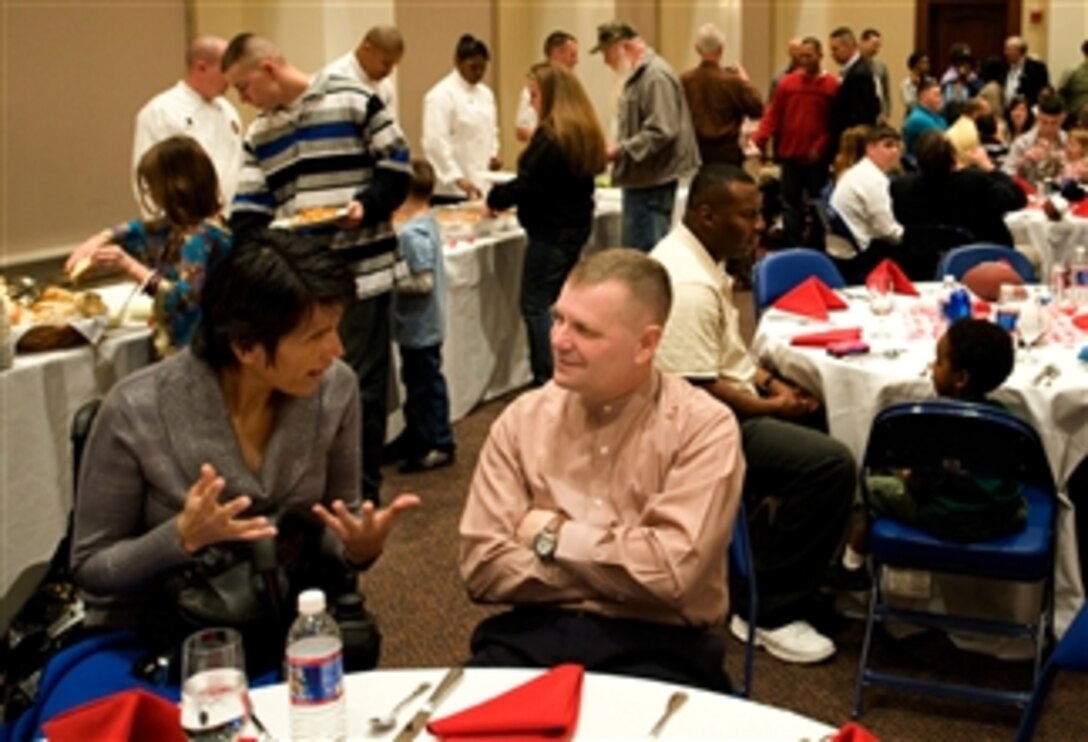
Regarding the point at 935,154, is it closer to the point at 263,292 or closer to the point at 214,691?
the point at 263,292

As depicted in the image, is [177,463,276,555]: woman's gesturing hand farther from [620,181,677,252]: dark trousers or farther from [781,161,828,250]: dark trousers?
[781,161,828,250]: dark trousers

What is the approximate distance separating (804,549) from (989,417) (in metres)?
0.78

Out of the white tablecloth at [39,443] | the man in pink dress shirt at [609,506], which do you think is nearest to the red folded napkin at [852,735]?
the man in pink dress shirt at [609,506]

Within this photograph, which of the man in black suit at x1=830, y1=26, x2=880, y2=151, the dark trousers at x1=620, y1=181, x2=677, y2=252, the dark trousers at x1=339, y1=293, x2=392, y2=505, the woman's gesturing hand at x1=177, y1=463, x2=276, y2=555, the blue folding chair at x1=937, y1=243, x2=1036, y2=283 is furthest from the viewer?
the man in black suit at x1=830, y1=26, x2=880, y2=151

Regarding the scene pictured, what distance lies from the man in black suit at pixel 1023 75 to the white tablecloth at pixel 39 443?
36.2 ft

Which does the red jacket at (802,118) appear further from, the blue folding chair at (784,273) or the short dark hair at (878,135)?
the blue folding chair at (784,273)

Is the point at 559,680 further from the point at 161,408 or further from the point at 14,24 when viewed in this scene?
the point at 14,24

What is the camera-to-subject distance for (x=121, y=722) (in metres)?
1.60

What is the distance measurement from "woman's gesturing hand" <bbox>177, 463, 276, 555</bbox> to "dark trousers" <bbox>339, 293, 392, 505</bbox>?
2400 millimetres

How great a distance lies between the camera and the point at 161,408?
2.32 m

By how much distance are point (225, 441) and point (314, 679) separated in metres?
0.75

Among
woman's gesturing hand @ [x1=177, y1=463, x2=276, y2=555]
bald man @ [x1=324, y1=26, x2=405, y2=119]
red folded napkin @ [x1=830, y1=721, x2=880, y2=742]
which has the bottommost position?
red folded napkin @ [x1=830, y1=721, x2=880, y2=742]

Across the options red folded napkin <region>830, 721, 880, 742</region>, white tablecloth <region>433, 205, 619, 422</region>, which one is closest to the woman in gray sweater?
red folded napkin <region>830, 721, 880, 742</region>

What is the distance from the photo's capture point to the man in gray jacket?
688 cm
